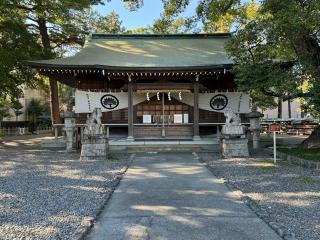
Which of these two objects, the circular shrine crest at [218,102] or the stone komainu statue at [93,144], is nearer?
the stone komainu statue at [93,144]

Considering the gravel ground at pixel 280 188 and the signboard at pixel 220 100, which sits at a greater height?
the signboard at pixel 220 100

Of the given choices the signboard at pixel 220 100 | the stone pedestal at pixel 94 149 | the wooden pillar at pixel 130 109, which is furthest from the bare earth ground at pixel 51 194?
the signboard at pixel 220 100

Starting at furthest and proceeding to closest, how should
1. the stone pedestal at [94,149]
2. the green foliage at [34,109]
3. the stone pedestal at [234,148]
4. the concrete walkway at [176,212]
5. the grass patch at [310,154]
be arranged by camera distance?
the green foliage at [34,109], the stone pedestal at [234,148], the stone pedestal at [94,149], the grass patch at [310,154], the concrete walkway at [176,212]

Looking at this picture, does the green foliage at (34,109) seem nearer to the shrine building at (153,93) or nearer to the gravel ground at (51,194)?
the shrine building at (153,93)

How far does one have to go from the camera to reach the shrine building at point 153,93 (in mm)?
17578

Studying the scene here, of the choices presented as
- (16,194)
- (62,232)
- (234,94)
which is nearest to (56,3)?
(234,94)

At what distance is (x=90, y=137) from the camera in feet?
44.1

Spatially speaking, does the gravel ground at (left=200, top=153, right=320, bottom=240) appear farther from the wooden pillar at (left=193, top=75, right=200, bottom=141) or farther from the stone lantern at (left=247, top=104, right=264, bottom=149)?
the wooden pillar at (left=193, top=75, right=200, bottom=141)

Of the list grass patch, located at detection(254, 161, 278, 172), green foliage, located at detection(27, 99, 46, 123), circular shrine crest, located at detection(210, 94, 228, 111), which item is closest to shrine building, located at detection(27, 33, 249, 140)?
circular shrine crest, located at detection(210, 94, 228, 111)

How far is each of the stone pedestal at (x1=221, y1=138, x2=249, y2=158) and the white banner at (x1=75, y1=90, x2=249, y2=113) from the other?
5.22 metres

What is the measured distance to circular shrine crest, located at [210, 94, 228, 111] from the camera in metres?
19.0

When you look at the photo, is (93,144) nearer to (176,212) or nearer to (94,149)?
(94,149)

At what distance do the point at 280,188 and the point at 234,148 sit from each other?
19.2ft

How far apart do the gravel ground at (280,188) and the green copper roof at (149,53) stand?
6530mm
